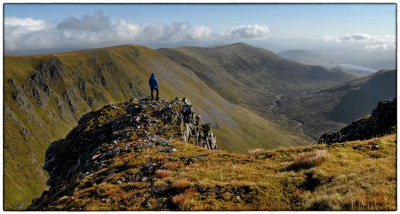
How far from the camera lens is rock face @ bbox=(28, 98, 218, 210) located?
22.0 m

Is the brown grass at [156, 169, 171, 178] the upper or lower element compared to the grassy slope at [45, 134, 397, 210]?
lower

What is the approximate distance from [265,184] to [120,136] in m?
19.8

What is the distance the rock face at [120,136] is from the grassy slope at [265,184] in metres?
5.96

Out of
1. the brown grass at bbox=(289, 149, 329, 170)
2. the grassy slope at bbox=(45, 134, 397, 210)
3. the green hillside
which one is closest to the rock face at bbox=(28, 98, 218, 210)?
the green hillside

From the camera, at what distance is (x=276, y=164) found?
1403 cm

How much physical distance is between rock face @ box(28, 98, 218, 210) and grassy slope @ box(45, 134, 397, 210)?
19.5 feet

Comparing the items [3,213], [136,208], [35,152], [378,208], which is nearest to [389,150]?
[378,208]

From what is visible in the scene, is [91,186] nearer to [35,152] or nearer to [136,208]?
[136,208]

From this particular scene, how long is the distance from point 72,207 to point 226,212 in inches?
320

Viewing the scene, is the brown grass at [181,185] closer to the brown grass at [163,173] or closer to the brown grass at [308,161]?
the brown grass at [163,173]

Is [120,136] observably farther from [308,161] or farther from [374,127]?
[374,127]

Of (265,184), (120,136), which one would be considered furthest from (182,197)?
(120,136)

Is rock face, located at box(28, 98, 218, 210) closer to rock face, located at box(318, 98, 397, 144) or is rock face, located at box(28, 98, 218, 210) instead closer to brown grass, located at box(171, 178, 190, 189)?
brown grass, located at box(171, 178, 190, 189)

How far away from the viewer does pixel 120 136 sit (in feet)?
84.9
